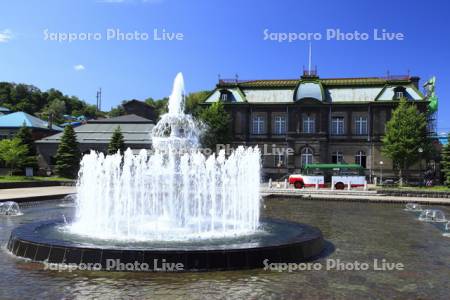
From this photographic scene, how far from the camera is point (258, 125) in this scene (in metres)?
55.0

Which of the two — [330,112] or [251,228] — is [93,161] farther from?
[330,112]

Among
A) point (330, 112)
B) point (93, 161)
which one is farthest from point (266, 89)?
point (93, 161)

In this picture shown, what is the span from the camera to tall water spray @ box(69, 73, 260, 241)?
44.7 ft

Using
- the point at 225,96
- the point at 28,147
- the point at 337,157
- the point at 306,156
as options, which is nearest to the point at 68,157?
the point at 28,147

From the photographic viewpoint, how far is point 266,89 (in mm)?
55938

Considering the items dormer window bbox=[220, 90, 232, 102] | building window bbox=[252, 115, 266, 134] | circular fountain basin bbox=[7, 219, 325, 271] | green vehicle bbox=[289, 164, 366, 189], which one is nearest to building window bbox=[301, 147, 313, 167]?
building window bbox=[252, 115, 266, 134]

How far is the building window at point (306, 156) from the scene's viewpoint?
169 ft

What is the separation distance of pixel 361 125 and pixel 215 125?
55.7 feet

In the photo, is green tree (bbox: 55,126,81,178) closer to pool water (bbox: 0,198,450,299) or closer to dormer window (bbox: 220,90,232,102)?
dormer window (bbox: 220,90,232,102)

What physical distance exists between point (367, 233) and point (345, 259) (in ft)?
15.7

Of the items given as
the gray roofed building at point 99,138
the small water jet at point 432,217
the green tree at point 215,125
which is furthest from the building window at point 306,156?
the small water jet at point 432,217

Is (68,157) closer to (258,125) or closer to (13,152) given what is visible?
(13,152)

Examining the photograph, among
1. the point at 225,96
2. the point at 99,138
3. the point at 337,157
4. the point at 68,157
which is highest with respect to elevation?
the point at 225,96

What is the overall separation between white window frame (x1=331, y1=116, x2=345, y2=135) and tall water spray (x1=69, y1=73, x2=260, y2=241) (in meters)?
36.4
